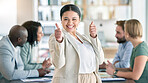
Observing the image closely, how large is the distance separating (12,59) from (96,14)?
143 inches

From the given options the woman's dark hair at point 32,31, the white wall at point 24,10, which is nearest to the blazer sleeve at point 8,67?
the woman's dark hair at point 32,31

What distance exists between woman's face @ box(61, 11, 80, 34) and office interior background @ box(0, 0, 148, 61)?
3.43 metres

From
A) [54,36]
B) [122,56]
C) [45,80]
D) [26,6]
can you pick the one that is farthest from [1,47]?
[26,6]

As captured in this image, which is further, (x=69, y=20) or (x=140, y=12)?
(x=140, y=12)

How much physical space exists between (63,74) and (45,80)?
57cm

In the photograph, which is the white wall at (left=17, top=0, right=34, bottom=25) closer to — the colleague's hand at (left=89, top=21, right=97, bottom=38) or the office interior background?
the office interior background

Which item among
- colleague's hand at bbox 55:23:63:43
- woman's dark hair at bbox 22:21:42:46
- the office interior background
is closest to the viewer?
colleague's hand at bbox 55:23:63:43

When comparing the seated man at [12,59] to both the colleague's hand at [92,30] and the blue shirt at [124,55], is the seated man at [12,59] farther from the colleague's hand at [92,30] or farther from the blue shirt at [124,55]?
the blue shirt at [124,55]

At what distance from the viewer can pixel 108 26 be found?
212 inches

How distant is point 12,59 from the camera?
203 cm

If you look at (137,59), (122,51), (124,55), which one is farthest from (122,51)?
(137,59)

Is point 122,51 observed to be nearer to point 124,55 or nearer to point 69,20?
point 124,55

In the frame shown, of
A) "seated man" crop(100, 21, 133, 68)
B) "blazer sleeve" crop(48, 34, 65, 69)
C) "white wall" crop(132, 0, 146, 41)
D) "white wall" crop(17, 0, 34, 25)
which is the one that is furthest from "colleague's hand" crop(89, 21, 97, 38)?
"white wall" crop(132, 0, 146, 41)

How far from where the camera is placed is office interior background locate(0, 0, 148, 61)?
16.5 ft
